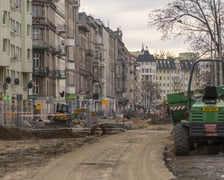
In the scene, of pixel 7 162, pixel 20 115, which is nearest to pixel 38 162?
pixel 7 162

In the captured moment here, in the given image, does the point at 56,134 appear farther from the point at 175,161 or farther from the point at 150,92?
the point at 150,92

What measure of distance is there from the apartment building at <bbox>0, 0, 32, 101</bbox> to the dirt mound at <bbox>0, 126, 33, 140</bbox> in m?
23.7

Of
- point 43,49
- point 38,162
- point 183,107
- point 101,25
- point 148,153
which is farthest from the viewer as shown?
point 101,25

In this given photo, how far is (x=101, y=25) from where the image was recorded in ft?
470

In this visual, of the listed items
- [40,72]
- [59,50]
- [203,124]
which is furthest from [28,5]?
[203,124]

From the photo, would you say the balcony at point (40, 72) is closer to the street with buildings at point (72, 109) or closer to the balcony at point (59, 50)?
the street with buildings at point (72, 109)

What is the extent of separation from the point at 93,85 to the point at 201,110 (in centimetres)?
10632

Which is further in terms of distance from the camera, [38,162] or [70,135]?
[70,135]

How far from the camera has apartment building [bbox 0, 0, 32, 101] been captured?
223 feet

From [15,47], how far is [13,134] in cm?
3563

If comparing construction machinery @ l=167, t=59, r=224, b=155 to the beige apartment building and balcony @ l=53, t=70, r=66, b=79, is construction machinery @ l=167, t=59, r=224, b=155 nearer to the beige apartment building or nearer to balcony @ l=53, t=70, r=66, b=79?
the beige apartment building

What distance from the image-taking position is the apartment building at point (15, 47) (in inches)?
2677

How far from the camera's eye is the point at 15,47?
2904 inches

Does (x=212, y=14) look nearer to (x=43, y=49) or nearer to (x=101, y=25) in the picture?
(x=43, y=49)
